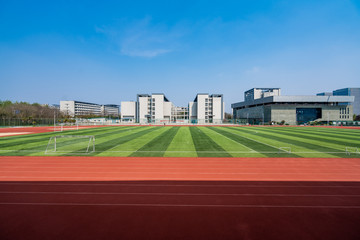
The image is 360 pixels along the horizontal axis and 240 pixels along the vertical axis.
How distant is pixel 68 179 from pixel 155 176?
13.4 feet

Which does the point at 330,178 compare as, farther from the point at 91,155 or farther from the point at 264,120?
the point at 264,120

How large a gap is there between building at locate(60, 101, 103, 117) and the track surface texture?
423ft

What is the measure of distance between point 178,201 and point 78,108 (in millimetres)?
158466

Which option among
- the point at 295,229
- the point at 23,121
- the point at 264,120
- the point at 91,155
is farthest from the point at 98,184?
the point at 264,120

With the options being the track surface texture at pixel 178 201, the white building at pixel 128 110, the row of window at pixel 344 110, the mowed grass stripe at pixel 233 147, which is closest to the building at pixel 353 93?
the row of window at pixel 344 110

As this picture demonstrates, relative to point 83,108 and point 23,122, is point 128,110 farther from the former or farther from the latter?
point 83,108

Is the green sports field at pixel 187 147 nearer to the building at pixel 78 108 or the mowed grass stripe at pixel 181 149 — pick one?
the mowed grass stripe at pixel 181 149

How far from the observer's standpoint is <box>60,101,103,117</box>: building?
129 meters

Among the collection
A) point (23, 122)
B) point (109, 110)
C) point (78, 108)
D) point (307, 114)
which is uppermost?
point (109, 110)

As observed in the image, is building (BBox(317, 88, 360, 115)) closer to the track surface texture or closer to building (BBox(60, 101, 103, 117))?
the track surface texture

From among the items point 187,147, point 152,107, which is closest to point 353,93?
point 152,107

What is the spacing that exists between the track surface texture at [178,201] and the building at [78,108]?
129 meters

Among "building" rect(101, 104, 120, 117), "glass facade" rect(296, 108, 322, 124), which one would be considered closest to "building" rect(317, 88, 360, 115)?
"glass facade" rect(296, 108, 322, 124)

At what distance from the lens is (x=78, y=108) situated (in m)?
137
